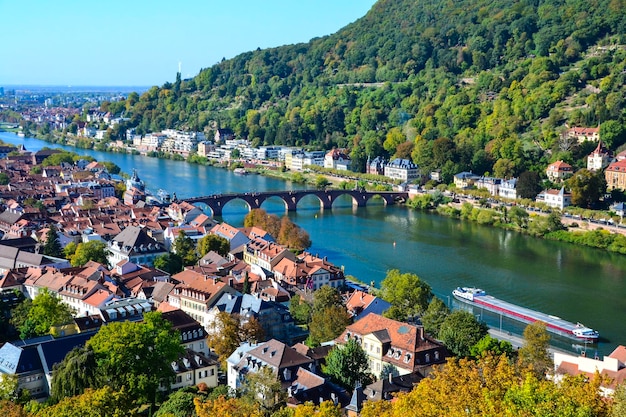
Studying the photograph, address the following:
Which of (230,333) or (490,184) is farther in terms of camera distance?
(490,184)

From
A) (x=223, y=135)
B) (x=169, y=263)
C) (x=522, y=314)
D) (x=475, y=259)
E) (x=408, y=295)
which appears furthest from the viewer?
(x=223, y=135)

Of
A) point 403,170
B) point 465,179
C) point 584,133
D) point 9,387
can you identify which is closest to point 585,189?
point 465,179

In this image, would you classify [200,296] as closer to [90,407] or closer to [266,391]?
[266,391]

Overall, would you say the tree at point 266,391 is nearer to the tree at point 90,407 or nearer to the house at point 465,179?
the tree at point 90,407

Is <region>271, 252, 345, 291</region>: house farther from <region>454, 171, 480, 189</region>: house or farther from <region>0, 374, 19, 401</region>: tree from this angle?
<region>454, 171, 480, 189</region>: house

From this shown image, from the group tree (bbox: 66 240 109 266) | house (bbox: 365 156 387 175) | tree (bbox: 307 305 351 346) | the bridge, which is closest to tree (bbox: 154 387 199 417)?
tree (bbox: 307 305 351 346)
